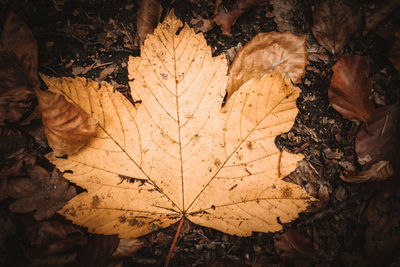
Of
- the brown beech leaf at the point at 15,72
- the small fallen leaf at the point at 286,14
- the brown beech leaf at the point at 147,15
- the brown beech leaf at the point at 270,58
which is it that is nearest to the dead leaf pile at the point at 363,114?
the brown beech leaf at the point at 270,58

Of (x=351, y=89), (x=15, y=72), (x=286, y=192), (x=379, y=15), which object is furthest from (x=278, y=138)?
(x=15, y=72)

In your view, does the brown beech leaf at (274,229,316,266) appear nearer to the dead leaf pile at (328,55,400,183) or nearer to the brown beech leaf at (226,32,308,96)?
the dead leaf pile at (328,55,400,183)

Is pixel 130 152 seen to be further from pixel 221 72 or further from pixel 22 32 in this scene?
pixel 22 32

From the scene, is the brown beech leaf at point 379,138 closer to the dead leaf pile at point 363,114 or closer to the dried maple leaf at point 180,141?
the dead leaf pile at point 363,114

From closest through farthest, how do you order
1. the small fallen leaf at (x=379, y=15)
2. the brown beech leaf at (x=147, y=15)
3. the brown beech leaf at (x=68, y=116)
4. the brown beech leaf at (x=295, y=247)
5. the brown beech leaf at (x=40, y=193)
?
the brown beech leaf at (x=68, y=116), the brown beech leaf at (x=40, y=193), the brown beech leaf at (x=295, y=247), the brown beech leaf at (x=147, y=15), the small fallen leaf at (x=379, y=15)

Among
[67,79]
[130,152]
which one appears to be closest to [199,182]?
[130,152]

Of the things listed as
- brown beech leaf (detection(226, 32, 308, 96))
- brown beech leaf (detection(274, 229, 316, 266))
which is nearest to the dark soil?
brown beech leaf (detection(274, 229, 316, 266))

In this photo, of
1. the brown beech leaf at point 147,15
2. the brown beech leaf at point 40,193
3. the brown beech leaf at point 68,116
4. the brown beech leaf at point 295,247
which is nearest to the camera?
the brown beech leaf at point 68,116
